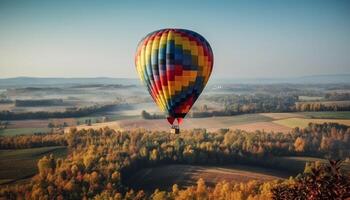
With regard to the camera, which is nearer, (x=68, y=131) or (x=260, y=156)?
(x=260, y=156)

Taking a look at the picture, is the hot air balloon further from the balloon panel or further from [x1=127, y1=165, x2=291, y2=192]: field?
[x1=127, y1=165, x2=291, y2=192]: field

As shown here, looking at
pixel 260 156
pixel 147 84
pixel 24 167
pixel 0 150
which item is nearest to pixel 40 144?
pixel 0 150

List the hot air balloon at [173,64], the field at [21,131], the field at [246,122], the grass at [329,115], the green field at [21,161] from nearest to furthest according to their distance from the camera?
the hot air balloon at [173,64] → the green field at [21,161] → the field at [21,131] → the field at [246,122] → the grass at [329,115]

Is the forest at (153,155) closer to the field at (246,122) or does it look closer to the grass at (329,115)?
the field at (246,122)

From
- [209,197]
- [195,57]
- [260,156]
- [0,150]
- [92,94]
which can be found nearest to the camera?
[195,57]

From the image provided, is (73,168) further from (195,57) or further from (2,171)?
(195,57)

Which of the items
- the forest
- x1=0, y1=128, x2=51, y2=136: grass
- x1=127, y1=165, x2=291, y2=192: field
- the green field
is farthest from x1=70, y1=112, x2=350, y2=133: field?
x1=127, y1=165, x2=291, y2=192: field

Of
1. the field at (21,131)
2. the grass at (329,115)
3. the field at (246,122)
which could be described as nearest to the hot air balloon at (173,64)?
the field at (246,122)
